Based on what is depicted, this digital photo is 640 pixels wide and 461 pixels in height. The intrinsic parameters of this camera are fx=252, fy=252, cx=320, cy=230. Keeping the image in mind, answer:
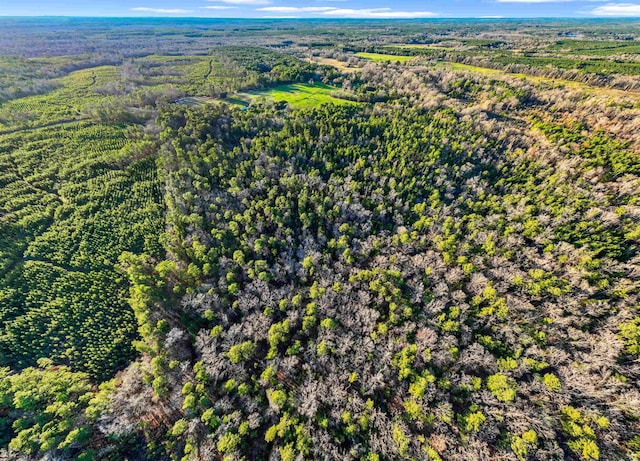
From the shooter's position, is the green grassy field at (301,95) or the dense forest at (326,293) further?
the green grassy field at (301,95)

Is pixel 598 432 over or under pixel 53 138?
under

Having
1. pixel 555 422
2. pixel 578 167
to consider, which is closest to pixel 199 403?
pixel 555 422

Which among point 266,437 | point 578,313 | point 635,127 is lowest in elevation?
point 266,437

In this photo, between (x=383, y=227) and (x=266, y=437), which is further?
(x=383, y=227)

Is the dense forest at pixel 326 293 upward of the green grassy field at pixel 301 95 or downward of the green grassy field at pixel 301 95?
downward

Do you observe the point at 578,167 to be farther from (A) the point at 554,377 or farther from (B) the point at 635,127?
(A) the point at 554,377
